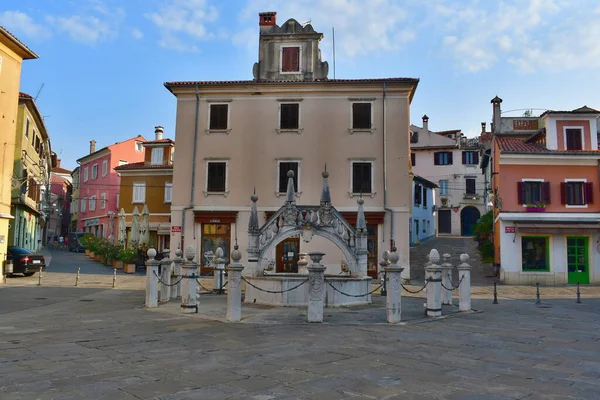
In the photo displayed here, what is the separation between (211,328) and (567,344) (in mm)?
7392

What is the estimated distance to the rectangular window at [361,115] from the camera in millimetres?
28230

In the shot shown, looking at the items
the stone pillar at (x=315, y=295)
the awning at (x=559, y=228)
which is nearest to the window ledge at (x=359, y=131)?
the awning at (x=559, y=228)

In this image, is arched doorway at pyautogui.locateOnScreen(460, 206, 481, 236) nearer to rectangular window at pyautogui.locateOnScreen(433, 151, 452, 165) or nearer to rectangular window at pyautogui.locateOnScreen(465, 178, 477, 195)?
rectangular window at pyautogui.locateOnScreen(465, 178, 477, 195)

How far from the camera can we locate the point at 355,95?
93.1ft

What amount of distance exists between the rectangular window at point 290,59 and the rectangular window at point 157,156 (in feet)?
55.2

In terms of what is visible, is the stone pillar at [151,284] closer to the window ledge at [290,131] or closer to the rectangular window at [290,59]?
the window ledge at [290,131]

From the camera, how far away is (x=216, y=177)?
2878 cm

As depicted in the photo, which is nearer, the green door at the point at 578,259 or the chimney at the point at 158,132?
the green door at the point at 578,259

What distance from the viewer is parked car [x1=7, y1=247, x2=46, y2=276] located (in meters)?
24.7

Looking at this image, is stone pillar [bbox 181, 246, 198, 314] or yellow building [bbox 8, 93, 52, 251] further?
yellow building [bbox 8, 93, 52, 251]

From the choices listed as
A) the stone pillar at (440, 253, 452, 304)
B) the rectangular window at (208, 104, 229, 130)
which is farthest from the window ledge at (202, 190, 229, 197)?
the stone pillar at (440, 253, 452, 304)

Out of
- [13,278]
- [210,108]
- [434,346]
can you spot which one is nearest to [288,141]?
[210,108]

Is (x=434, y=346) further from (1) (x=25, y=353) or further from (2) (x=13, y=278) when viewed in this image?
(2) (x=13, y=278)

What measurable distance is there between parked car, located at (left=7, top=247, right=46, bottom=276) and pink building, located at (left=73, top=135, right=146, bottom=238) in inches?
758
